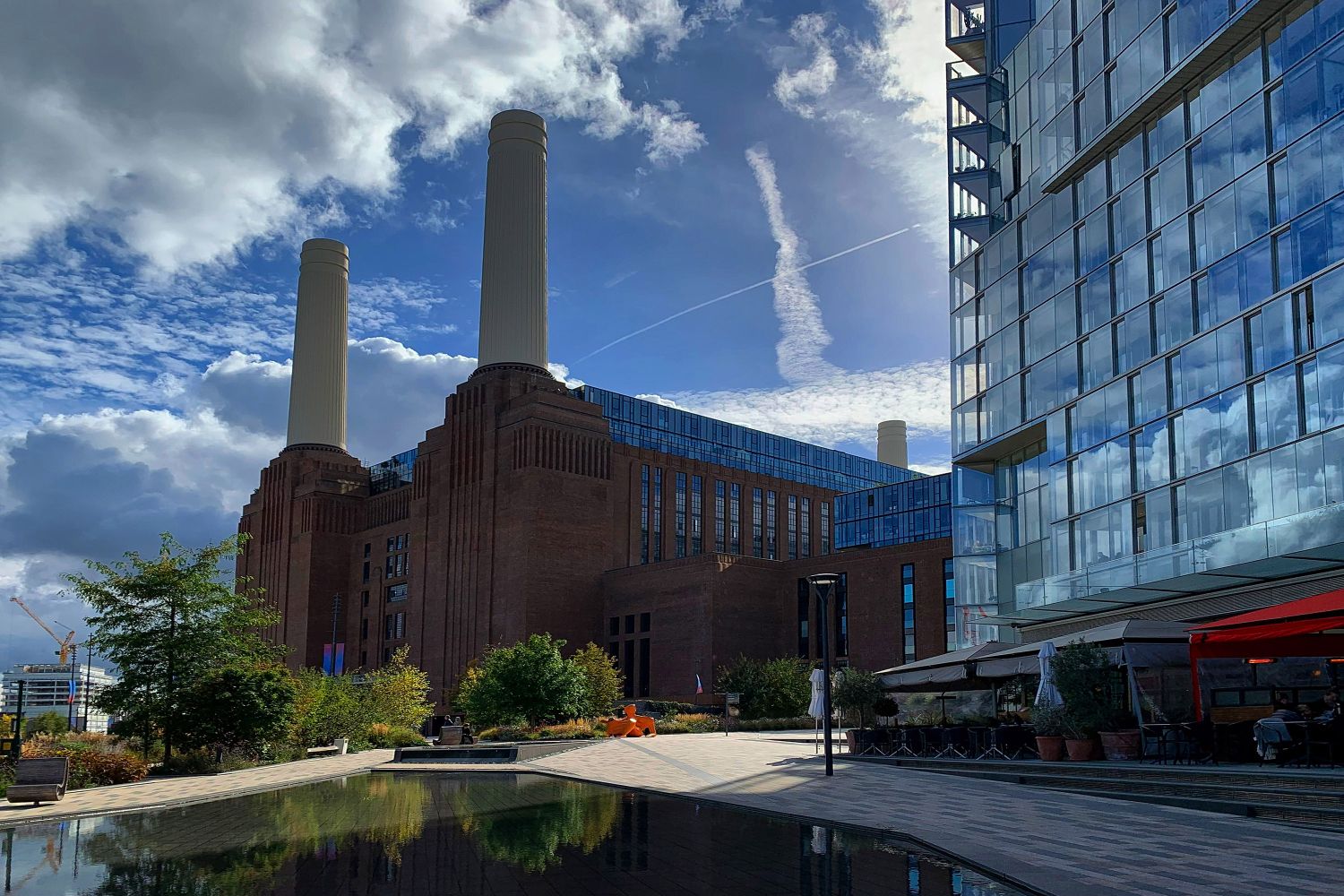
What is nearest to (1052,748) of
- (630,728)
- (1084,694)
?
(1084,694)

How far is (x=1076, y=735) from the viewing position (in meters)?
22.7

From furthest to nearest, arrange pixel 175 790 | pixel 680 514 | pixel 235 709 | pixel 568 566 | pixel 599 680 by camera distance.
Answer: pixel 680 514 < pixel 568 566 < pixel 599 680 < pixel 235 709 < pixel 175 790

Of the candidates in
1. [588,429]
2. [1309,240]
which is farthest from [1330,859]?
[588,429]

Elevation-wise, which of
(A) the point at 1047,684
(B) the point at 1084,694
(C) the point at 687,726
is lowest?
(C) the point at 687,726

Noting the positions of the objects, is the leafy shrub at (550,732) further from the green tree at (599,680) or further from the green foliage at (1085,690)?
the green foliage at (1085,690)

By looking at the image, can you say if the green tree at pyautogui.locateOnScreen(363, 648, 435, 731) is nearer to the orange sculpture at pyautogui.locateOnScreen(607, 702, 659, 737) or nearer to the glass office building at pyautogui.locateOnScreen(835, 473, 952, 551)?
the orange sculpture at pyautogui.locateOnScreen(607, 702, 659, 737)

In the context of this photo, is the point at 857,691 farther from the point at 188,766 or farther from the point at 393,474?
the point at 393,474

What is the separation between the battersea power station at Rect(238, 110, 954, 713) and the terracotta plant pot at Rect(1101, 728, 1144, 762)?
4635 centimetres

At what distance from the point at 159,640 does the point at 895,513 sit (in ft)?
232

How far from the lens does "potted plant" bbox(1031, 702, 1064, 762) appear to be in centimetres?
2302

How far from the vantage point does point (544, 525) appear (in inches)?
3095

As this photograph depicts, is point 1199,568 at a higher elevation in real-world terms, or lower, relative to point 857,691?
higher

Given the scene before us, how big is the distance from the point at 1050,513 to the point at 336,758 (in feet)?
77.3

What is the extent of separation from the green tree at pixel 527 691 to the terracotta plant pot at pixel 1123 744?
28776 millimetres
